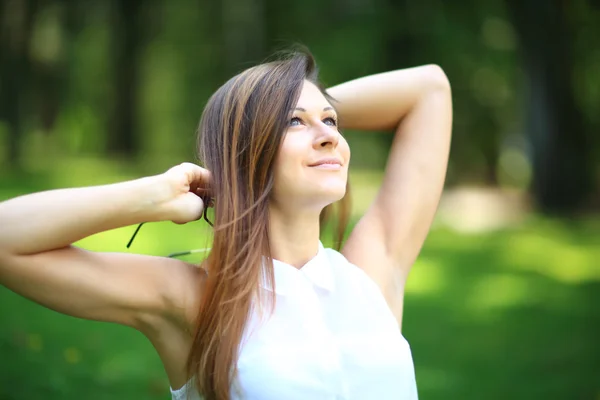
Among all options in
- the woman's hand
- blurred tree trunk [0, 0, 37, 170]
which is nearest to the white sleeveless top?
the woman's hand

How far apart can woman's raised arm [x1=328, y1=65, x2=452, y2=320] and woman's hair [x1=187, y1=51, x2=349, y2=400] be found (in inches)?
18.2

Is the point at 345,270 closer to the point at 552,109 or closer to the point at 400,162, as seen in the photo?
the point at 400,162

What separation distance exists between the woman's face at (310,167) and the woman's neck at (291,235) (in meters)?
0.05

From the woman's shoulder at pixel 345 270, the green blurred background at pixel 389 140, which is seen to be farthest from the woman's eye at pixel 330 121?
the green blurred background at pixel 389 140

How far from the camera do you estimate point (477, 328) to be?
5.83 metres

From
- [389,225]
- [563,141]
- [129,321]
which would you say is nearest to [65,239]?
[129,321]

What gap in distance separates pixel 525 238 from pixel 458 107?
553 cm

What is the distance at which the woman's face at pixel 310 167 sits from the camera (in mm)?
2160

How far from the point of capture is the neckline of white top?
2.20 m

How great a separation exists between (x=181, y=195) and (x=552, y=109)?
33.7ft

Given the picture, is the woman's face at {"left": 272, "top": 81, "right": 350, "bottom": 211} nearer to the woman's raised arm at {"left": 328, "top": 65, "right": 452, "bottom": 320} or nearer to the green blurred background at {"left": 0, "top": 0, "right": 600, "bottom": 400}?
the woman's raised arm at {"left": 328, "top": 65, "right": 452, "bottom": 320}

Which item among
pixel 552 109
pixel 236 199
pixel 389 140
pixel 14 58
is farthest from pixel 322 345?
pixel 14 58

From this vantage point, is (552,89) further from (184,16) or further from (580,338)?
(184,16)

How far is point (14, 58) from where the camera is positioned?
15297 mm
